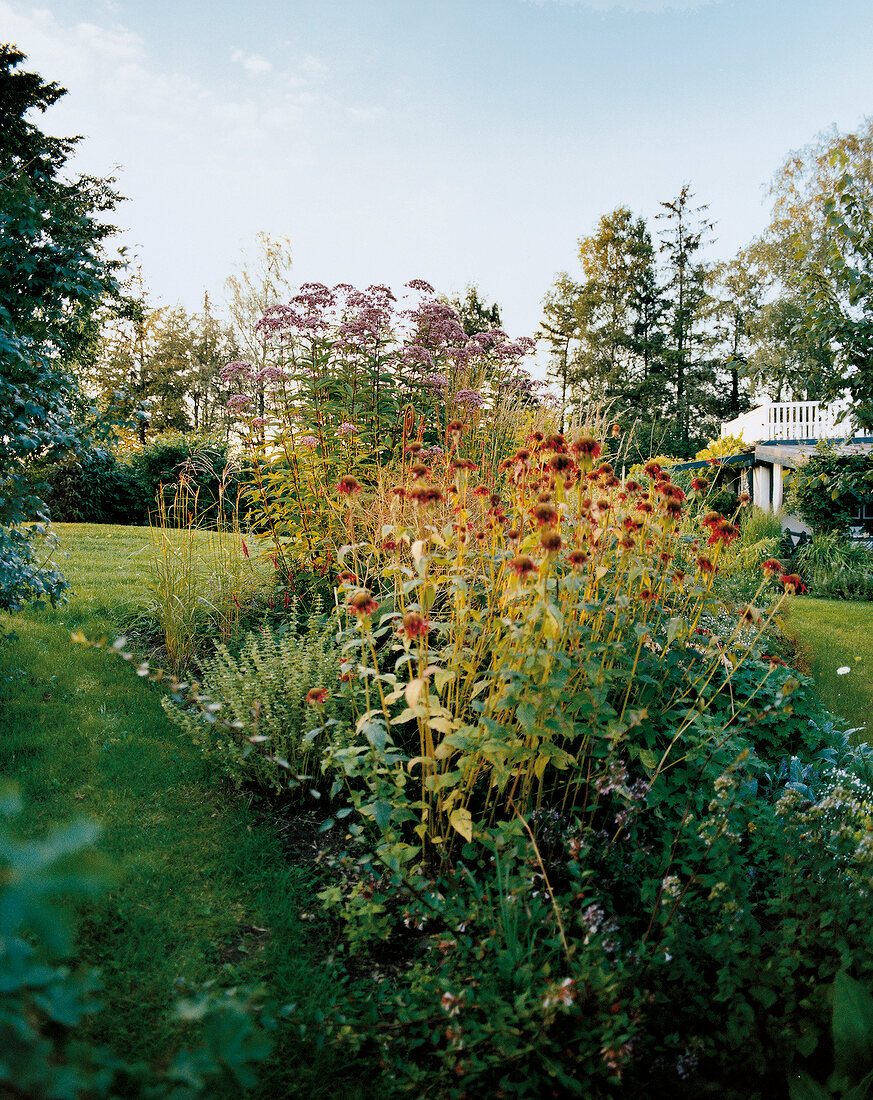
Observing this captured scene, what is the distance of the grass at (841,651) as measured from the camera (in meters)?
3.88

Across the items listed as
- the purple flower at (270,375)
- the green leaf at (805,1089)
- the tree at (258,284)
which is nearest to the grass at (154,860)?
the green leaf at (805,1089)

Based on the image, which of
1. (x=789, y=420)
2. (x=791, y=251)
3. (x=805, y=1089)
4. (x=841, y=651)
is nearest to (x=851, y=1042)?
(x=805, y=1089)

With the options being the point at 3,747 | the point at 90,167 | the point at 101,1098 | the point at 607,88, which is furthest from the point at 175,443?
the point at 101,1098

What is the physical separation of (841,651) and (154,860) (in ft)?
17.1

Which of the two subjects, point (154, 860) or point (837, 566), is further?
point (837, 566)

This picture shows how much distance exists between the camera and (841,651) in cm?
503

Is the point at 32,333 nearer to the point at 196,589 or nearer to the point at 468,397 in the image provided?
the point at 196,589

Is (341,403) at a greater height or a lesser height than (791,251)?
lesser

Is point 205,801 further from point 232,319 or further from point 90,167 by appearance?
point 232,319

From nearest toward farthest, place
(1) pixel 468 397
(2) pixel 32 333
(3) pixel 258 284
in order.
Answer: (2) pixel 32 333
(1) pixel 468 397
(3) pixel 258 284

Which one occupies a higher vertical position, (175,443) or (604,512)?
(175,443)

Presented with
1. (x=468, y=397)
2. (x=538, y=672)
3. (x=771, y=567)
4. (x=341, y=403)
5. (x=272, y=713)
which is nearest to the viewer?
(x=538, y=672)

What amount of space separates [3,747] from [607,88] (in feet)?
27.4

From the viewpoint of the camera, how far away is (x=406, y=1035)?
1408 mm
